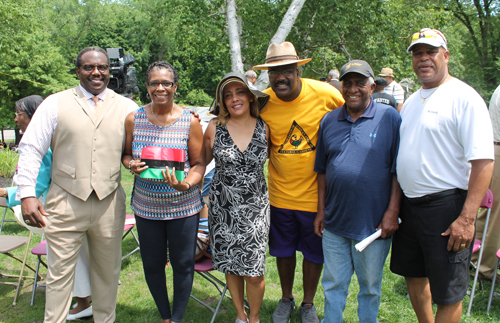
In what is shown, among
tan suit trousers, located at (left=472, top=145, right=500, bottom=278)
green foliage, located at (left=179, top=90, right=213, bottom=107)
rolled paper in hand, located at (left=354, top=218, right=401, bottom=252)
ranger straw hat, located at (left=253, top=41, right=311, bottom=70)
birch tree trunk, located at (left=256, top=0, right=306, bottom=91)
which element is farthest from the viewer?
green foliage, located at (left=179, top=90, right=213, bottom=107)

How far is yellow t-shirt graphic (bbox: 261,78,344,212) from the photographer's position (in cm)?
293

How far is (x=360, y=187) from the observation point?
2.51 metres

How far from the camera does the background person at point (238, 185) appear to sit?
9.34 ft

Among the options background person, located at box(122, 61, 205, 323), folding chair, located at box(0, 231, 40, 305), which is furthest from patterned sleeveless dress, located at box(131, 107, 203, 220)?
folding chair, located at box(0, 231, 40, 305)

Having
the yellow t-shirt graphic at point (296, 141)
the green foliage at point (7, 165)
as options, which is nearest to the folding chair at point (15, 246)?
the yellow t-shirt graphic at point (296, 141)

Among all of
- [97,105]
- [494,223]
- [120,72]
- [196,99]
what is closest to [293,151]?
[97,105]

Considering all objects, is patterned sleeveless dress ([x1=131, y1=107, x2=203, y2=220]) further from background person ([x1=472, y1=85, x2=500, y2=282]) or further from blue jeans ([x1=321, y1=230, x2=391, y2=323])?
background person ([x1=472, y1=85, x2=500, y2=282])

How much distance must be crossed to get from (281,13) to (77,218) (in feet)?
Answer: 45.5

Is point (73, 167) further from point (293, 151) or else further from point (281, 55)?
point (281, 55)

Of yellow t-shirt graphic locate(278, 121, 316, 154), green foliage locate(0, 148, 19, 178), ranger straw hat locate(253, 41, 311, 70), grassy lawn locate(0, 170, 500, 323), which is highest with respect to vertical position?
ranger straw hat locate(253, 41, 311, 70)

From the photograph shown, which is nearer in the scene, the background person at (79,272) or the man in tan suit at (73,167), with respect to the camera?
the man in tan suit at (73,167)

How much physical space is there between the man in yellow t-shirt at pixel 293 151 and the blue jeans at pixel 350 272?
1.12 feet

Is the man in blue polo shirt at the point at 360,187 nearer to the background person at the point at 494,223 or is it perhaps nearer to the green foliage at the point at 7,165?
the background person at the point at 494,223

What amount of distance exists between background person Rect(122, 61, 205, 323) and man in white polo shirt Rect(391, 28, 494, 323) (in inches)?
60.3
